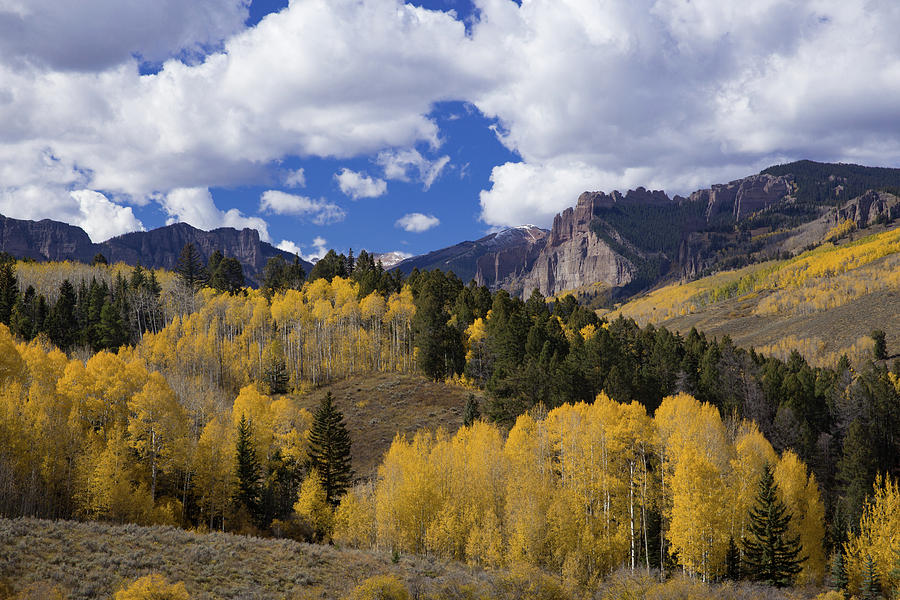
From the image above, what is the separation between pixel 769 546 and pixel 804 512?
13802 millimetres

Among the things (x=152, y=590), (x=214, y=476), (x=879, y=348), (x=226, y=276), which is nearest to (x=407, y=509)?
(x=214, y=476)

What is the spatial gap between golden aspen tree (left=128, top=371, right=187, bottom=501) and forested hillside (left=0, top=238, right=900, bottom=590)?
20 centimetres

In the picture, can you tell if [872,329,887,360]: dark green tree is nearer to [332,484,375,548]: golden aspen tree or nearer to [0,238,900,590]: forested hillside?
[0,238,900,590]: forested hillside

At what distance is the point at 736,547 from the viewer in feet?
144

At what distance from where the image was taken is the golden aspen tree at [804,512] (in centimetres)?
4822

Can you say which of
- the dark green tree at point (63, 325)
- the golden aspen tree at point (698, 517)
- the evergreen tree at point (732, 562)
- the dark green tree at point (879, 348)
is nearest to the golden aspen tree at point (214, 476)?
the golden aspen tree at point (698, 517)

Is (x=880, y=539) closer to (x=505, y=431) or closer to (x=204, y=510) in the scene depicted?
(x=505, y=431)

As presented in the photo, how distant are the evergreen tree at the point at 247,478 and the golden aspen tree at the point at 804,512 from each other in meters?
46.1

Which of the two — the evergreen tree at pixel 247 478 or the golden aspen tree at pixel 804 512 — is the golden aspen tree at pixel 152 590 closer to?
the evergreen tree at pixel 247 478

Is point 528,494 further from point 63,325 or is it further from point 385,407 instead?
point 63,325

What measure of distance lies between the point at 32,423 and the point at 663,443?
52.1 metres

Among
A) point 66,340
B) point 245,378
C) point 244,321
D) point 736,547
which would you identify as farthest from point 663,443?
point 66,340

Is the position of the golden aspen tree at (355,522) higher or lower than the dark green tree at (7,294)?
lower

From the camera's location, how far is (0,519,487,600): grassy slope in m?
25.2
